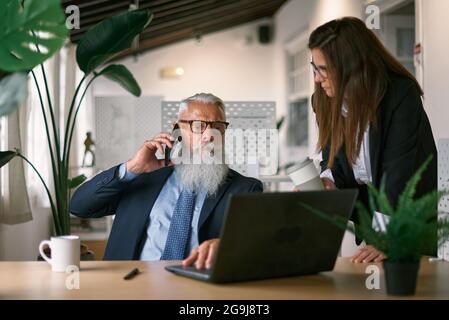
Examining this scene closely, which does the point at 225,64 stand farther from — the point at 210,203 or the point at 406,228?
the point at 406,228

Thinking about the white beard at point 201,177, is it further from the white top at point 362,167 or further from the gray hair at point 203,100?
the white top at point 362,167

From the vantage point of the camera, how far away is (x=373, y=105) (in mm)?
2293

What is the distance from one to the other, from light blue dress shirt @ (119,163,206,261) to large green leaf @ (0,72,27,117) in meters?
0.99

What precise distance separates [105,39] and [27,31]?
124cm

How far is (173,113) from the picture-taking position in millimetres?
3805

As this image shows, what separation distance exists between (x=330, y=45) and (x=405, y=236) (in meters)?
0.95

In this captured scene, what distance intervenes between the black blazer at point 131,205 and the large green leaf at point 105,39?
2.06 ft

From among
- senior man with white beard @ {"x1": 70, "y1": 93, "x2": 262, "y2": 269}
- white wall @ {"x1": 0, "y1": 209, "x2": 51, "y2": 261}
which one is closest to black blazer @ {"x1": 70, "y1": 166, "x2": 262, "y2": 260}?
senior man with white beard @ {"x1": 70, "y1": 93, "x2": 262, "y2": 269}

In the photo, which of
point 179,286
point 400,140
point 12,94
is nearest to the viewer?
point 12,94

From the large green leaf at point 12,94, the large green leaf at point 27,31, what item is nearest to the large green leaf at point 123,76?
the large green leaf at point 27,31

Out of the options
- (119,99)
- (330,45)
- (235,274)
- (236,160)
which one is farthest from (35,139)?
(235,274)

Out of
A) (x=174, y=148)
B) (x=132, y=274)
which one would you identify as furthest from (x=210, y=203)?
(x=132, y=274)

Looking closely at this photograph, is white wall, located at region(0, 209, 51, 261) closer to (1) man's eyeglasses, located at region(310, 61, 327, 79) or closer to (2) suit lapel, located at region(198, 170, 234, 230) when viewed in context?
(2) suit lapel, located at region(198, 170, 234, 230)
